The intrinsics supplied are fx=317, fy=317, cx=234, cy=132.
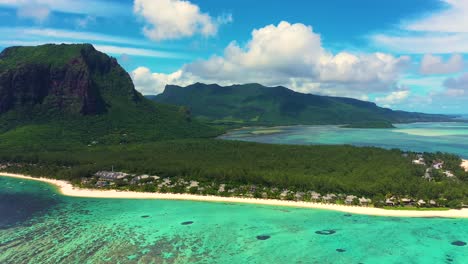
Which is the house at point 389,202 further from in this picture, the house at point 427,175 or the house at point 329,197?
the house at point 427,175

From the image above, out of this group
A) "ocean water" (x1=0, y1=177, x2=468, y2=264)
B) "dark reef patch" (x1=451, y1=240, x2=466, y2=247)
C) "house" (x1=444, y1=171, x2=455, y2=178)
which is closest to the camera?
"ocean water" (x1=0, y1=177, x2=468, y2=264)

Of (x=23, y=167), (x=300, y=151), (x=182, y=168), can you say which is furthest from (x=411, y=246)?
(x=23, y=167)

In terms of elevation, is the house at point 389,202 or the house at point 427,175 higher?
the house at point 427,175

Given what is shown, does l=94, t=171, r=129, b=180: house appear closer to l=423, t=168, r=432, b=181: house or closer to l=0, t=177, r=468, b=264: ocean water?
l=0, t=177, r=468, b=264: ocean water

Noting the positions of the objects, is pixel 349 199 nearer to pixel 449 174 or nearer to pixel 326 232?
pixel 326 232

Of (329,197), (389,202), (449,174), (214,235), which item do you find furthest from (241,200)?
(449,174)

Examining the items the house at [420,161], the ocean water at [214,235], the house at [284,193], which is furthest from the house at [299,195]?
the house at [420,161]

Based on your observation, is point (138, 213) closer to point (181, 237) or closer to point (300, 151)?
point (181, 237)

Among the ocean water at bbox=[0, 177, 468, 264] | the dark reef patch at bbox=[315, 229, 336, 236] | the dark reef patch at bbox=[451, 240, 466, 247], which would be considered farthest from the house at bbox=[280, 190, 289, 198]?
the dark reef patch at bbox=[451, 240, 466, 247]
